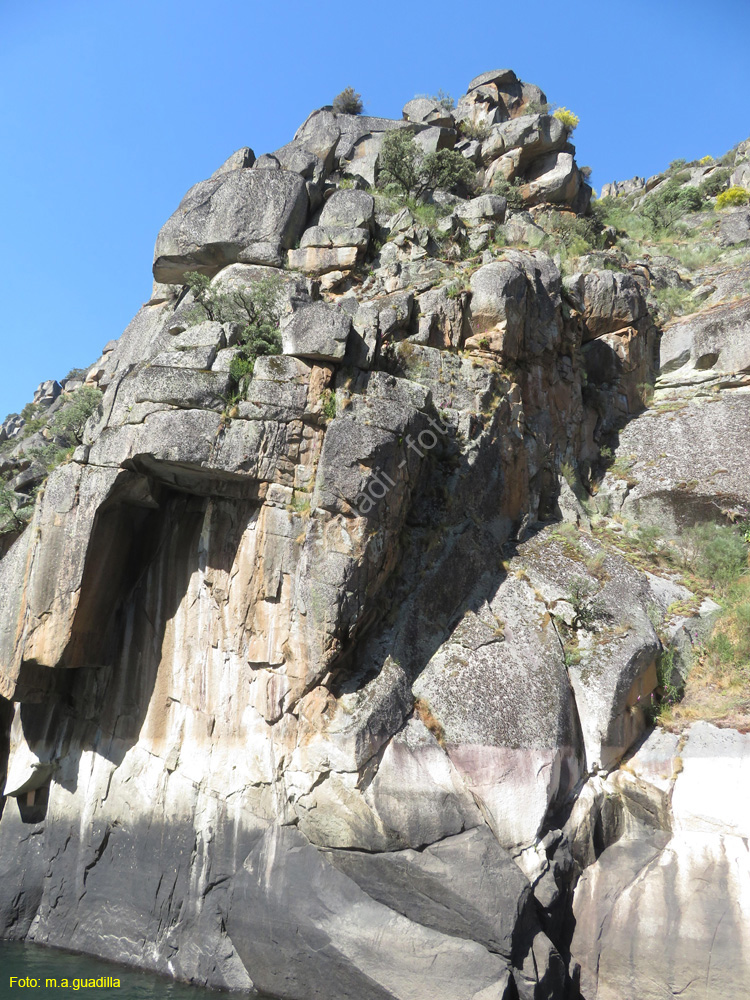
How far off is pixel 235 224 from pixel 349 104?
604 inches

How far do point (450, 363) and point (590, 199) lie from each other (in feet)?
47.5

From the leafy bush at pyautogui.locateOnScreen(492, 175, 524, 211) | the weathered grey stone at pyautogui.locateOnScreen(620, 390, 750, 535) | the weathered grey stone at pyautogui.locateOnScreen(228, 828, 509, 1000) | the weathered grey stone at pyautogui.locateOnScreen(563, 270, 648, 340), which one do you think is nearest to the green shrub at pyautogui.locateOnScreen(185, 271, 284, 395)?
the weathered grey stone at pyautogui.locateOnScreen(563, 270, 648, 340)

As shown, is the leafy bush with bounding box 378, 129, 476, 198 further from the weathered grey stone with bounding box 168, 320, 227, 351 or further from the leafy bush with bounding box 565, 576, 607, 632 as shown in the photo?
the leafy bush with bounding box 565, 576, 607, 632

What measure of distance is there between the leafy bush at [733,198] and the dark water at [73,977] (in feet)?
98.8

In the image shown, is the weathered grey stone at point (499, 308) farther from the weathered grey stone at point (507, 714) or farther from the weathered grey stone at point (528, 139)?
the weathered grey stone at point (528, 139)

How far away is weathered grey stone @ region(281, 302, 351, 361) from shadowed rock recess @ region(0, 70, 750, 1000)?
63 millimetres

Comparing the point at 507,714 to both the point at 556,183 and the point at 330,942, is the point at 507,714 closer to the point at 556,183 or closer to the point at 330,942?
the point at 330,942

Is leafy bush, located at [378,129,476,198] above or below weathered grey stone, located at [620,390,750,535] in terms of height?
above

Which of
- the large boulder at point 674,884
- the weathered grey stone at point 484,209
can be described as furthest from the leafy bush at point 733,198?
the large boulder at point 674,884

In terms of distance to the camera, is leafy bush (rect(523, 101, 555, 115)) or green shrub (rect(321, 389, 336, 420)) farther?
leafy bush (rect(523, 101, 555, 115))

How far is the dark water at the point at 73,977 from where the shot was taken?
36.4 ft

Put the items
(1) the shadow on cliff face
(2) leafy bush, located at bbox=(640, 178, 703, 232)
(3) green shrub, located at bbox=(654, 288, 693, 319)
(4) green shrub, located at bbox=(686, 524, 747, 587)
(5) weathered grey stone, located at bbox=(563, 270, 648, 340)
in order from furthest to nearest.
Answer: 1. (2) leafy bush, located at bbox=(640, 178, 703, 232)
2. (3) green shrub, located at bbox=(654, 288, 693, 319)
3. (5) weathered grey stone, located at bbox=(563, 270, 648, 340)
4. (4) green shrub, located at bbox=(686, 524, 747, 587)
5. (1) the shadow on cliff face

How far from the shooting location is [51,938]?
1328 centimetres

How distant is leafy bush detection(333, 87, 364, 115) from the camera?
30500 millimetres
